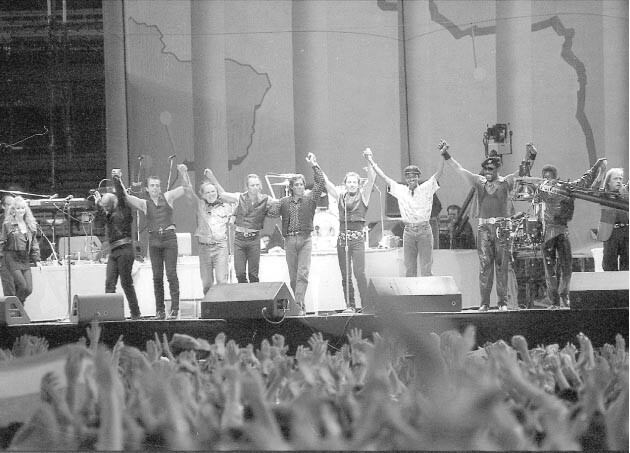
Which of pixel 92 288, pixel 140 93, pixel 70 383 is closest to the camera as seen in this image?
pixel 70 383

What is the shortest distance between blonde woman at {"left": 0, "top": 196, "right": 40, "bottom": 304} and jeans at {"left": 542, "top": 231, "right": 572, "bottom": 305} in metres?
2.85

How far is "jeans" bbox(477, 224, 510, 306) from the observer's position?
5.40 metres

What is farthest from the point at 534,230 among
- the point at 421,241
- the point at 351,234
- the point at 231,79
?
the point at 231,79

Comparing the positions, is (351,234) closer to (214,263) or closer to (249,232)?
(249,232)

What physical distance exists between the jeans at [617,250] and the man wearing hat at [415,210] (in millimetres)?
1662

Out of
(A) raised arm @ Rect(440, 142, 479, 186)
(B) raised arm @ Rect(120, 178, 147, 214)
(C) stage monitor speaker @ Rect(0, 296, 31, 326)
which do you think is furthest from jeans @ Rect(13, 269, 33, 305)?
(A) raised arm @ Rect(440, 142, 479, 186)

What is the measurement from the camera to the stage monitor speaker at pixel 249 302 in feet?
12.2

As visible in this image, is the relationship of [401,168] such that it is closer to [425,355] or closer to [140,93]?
[140,93]

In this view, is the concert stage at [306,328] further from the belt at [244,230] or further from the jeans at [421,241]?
the belt at [244,230]

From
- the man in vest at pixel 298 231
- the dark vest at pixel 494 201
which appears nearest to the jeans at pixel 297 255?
the man in vest at pixel 298 231

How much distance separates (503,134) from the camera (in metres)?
4.72

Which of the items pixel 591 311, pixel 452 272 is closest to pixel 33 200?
pixel 591 311

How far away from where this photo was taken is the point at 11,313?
338cm

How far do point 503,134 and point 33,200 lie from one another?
8.29ft
